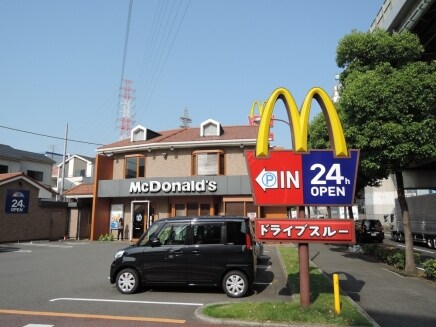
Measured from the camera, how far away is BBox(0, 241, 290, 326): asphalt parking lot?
8031mm

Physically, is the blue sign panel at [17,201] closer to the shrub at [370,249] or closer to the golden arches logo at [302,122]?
the shrub at [370,249]

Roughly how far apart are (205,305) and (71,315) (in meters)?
2.77

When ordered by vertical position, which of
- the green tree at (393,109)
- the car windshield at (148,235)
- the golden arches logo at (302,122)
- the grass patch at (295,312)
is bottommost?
the grass patch at (295,312)

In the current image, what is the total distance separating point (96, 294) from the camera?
9609 millimetres

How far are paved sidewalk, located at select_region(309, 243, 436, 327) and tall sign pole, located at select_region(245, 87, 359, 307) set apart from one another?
1884 millimetres

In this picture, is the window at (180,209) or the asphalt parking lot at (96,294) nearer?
the asphalt parking lot at (96,294)

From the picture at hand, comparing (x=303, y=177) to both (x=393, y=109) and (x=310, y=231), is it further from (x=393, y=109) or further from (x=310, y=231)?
(x=393, y=109)

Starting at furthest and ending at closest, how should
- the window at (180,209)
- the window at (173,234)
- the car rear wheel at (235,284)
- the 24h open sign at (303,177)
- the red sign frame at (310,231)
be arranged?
the window at (180,209), the window at (173,234), the car rear wheel at (235,284), the 24h open sign at (303,177), the red sign frame at (310,231)

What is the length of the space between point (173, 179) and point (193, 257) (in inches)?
619

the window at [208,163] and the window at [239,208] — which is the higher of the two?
the window at [208,163]

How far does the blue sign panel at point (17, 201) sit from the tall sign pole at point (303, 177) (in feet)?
77.9

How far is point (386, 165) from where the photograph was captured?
12945mm

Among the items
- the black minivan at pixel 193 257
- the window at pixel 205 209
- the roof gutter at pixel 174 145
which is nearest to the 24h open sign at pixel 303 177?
the black minivan at pixel 193 257

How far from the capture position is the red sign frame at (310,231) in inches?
309
